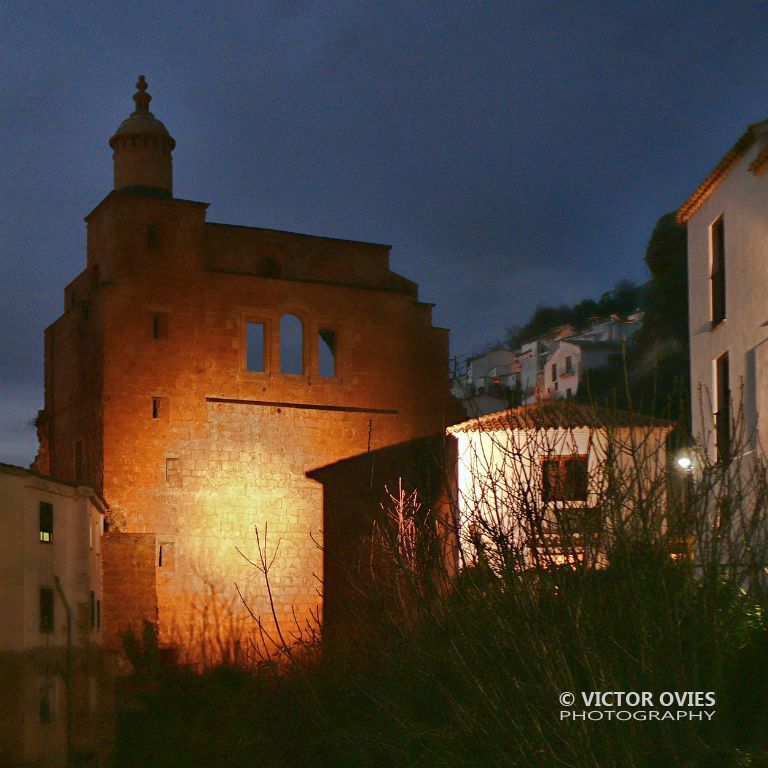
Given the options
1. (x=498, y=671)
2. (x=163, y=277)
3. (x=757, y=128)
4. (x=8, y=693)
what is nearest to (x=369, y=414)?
(x=163, y=277)

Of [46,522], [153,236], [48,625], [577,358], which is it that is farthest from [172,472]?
[577,358]

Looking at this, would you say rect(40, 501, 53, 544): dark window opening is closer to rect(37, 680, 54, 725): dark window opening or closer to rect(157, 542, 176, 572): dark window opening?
rect(37, 680, 54, 725): dark window opening

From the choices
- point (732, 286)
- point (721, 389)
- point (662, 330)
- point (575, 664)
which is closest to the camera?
point (575, 664)

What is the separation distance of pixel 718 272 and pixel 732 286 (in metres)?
0.62

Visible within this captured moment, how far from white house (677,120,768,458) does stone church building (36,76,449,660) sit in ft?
33.3

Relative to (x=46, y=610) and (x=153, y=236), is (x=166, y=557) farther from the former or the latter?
(x=153, y=236)

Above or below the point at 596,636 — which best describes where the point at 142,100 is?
above

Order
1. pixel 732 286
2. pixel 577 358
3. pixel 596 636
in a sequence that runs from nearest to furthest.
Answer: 1. pixel 596 636
2. pixel 732 286
3. pixel 577 358

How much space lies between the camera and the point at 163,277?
24.4m

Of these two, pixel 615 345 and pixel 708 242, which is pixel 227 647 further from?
pixel 615 345

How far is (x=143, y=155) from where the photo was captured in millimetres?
25609

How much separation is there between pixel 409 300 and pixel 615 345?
1913 centimetres

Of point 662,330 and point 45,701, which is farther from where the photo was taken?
point 662,330

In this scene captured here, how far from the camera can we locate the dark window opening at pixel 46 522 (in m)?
19.4
